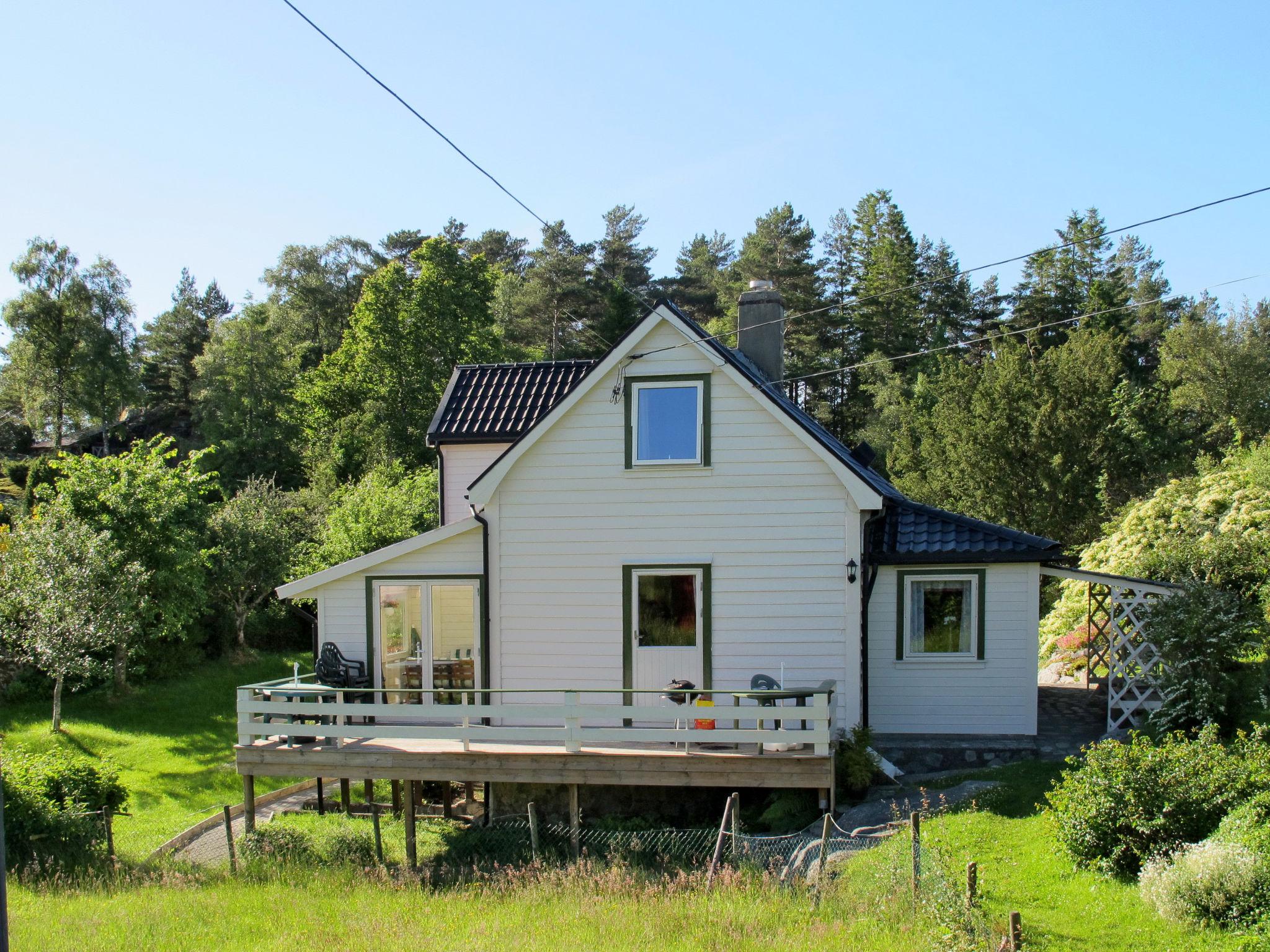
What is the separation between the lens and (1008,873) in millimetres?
9047

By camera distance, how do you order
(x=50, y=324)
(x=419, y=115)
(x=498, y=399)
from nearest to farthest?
(x=419, y=115) → (x=498, y=399) → (x=50, y=324)

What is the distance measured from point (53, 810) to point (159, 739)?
9405mm

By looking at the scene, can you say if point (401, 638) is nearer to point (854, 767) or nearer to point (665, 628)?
point (665, 628)

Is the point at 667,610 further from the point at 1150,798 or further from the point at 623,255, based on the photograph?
the point at 623,255

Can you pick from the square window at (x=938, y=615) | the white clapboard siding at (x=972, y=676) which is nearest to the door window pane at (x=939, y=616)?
the square window at (x=938, y=615)

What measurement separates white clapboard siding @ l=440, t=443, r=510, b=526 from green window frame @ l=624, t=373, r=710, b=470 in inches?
165

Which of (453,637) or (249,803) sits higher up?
(453,637)

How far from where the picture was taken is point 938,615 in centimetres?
1449

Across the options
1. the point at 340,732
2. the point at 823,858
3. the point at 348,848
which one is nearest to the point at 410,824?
the point at 348,848

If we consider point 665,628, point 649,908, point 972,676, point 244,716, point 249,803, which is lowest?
point 249,803

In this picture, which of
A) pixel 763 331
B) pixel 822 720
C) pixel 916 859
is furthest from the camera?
pixel 763 331

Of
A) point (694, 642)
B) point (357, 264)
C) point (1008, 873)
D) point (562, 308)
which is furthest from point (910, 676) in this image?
point (357, 264)

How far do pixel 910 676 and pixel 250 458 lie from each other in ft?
137

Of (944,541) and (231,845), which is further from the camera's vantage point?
(944,541)
